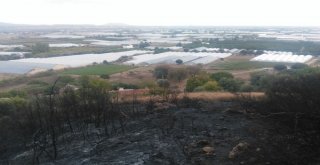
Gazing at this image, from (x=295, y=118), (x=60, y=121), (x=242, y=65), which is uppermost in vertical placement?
(x=295, y=118)

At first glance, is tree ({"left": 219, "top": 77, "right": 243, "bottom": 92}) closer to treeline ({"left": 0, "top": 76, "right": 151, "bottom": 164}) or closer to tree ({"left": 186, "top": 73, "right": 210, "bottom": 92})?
tree ({"left": 186, "top": 73, "right": 210, "bottom": 92})

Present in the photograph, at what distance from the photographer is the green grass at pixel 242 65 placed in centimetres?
3959

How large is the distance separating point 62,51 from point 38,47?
3.34 metres

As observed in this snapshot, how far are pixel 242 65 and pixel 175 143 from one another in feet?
101

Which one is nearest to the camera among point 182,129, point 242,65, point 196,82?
point 182,129

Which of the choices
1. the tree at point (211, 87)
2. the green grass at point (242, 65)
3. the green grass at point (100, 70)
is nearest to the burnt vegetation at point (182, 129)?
the tree at point (211, 87)

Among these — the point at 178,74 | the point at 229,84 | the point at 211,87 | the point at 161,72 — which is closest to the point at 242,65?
the point at 178,74

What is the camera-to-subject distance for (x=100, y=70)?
38250 mm

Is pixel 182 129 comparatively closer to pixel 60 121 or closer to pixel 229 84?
pixel 60 121

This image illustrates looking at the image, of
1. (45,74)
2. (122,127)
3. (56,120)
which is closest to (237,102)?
(122,127)

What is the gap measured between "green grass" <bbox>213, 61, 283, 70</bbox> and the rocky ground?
2453 cm

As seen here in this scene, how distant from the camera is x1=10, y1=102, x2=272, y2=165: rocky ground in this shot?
10.6 metres

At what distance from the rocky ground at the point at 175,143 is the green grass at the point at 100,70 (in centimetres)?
2155

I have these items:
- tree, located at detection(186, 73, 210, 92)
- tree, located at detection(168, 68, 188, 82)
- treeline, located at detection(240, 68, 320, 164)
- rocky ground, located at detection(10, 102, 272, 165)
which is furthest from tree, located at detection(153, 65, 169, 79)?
treeline, located at detection(240, 68, 320, 164)
